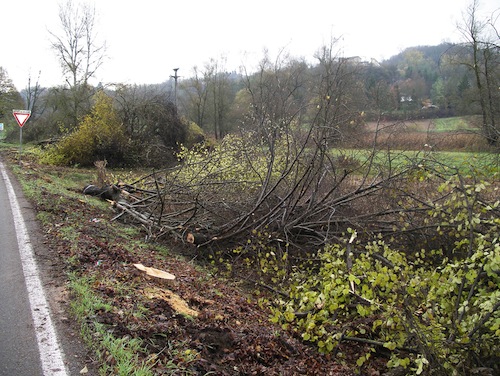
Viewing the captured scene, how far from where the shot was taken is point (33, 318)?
4082 mm

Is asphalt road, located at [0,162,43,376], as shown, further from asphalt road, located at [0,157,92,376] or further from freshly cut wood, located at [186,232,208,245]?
freshly cut wood, located at [186,232,208,245]

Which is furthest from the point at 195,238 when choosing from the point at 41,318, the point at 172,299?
the point at 41,318

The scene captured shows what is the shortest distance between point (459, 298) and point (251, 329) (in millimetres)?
2369

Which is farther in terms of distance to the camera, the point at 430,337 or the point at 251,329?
the point at 251,329

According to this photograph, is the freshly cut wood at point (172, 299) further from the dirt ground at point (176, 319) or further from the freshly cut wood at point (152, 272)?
the freshly cut wood at point (152, 272)

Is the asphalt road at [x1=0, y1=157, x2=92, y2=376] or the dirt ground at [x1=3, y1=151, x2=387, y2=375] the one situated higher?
the asphalt road at [x1=0, y1=157, x2=92, y2=376]

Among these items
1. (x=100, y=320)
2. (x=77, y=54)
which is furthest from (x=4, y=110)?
(x=100, y=320)

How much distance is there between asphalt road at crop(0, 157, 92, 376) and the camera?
Result: 3307 mm

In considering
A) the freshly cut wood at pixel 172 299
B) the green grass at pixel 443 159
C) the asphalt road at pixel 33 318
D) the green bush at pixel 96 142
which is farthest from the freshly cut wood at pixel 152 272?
the green bush at pixel 96 142

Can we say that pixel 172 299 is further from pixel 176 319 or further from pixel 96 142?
pixel 96 142

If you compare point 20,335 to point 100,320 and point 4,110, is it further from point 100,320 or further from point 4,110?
point 4,110

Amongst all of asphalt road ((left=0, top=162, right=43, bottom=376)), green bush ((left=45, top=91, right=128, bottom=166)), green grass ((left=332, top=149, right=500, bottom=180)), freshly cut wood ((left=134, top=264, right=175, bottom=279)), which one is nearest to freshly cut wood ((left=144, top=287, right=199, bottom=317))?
freshly cut wood ((left=134, top=264, right=175, bottom=279))

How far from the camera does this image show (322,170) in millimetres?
8867

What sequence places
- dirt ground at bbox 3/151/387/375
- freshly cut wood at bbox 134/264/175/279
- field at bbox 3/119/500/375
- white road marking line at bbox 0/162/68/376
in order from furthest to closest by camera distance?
1. freshly cut wood at bbox 134/264/175/279
2. field at bbox 3/119/500/375
3. dirt ground at bbox 3/151/387/375
4. white road marking line at bbox 0/162/68/376
